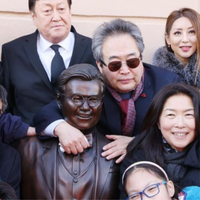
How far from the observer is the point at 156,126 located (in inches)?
178

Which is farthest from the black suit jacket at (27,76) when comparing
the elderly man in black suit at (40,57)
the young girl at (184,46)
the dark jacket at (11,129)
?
the young girl at (184,46)

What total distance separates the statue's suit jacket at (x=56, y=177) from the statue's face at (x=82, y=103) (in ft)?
0.70

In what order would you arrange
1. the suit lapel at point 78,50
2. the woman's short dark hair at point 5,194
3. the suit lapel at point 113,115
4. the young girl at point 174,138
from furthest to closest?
1. the suit lapel at point 78,50
2. the suit lapel at point 113,115
3. the young girl at point 174,138
4. the woman's short dark hair at point 5,194

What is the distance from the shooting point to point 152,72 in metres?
5.09

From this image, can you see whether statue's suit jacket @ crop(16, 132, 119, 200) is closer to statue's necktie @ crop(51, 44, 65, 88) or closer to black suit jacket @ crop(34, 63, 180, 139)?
black suit jacket @ crop(34, 63, 180, 139)

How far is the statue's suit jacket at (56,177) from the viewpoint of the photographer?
14.4ft

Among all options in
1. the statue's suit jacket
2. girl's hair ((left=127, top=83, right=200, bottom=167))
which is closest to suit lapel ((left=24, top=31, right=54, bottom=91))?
the statue's suit jacket

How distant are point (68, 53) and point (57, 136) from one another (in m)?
1.02

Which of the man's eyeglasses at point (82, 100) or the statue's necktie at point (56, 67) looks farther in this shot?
the statue's necktie at point (56, 67)

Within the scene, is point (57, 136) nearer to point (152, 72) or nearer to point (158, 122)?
point (158, 122)

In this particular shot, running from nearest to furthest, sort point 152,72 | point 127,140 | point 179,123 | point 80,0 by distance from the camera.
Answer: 1. point 179,123
2. point 127,140
3. point 152,72
4. point 80,0

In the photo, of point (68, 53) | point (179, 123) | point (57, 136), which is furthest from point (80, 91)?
point (68, 53)

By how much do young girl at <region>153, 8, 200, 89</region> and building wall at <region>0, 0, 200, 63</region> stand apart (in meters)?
0.49

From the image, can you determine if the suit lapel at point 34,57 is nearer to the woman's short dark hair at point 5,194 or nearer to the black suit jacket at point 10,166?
the black suit jacket at point 10,166
